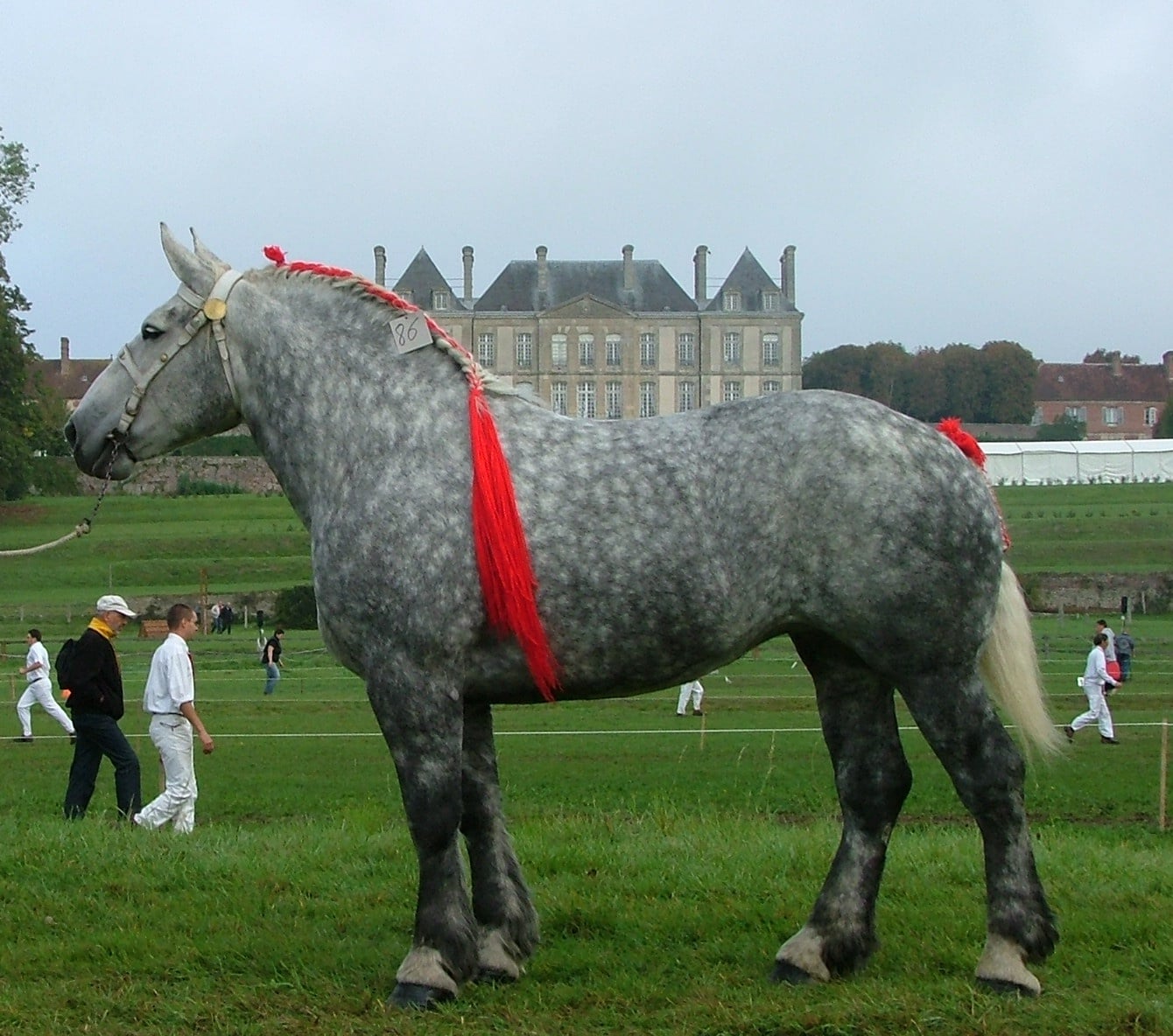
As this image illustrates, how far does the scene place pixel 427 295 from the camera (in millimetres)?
106188

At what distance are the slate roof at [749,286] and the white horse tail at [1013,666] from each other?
10045cm

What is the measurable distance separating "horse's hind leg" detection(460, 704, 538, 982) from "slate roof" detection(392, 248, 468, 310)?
326 ft

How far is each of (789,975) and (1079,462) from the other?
275ft

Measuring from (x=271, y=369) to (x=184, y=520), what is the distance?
66.3 meters

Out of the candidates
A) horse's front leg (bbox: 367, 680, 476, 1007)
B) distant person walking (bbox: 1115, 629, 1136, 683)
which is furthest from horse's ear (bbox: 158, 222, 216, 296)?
distant person walking (bbox: 1115, 629, 1136, 683)

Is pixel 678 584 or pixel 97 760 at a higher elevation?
pixel 678 584

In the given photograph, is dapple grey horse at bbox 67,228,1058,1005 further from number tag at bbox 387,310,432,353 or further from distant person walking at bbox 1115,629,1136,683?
distant person walking at bbox 1115,629,1136,683

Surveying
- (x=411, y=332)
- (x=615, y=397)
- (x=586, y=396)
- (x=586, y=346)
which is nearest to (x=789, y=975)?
(x=411, y=332)

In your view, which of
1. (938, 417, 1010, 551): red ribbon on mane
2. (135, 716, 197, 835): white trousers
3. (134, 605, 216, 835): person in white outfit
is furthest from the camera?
(134, 605, 216, 835): person in white outfit

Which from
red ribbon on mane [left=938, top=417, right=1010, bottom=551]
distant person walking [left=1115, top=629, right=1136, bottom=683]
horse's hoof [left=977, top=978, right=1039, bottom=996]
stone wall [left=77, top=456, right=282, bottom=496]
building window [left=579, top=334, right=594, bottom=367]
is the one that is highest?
building window [left=579, top=334, right=594, bottom=367]

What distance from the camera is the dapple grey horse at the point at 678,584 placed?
550 cm

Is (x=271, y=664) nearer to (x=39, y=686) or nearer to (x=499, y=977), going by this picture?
(x=39, y=686)

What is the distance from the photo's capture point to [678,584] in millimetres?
5539

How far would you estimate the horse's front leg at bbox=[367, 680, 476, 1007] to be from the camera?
5488 millimetres
